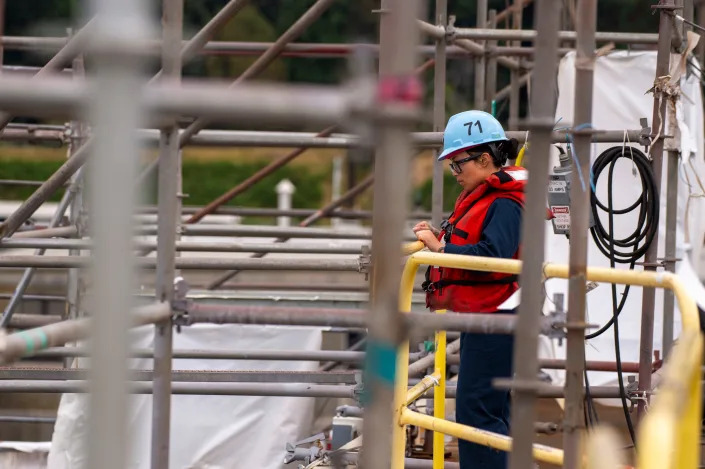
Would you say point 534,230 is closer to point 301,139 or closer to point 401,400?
point 401,400

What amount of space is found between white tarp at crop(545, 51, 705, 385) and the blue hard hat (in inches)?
98.4

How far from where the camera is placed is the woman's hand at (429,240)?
13.1ft

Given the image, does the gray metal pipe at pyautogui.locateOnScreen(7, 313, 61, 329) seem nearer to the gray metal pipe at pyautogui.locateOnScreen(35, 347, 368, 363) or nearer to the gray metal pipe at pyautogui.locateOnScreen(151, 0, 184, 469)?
the gray metal pipe at pyautogui.locateOnScreen(35, 347, 368, 363)

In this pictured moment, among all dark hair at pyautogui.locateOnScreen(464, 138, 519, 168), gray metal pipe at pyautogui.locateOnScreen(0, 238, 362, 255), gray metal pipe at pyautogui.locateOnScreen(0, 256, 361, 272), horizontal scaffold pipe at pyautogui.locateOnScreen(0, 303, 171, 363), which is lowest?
horizontal scaffold pipe at pyautogui.locateOnScreen(0, 303, 171, 363)

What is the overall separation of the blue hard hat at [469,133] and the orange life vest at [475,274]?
15 centimetres

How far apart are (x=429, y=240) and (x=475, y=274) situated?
22cm

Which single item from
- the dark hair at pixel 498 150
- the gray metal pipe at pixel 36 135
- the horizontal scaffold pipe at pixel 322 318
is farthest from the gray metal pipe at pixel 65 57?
A: the gray metal pipe at pixel 36 135

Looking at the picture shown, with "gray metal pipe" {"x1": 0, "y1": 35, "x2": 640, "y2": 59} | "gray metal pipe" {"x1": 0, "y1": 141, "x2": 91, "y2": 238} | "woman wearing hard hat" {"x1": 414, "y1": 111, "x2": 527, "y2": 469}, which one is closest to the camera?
"woman wearing hard hat" {"x1": 414, "y1": 111, "x2": 527, "y2": 469}

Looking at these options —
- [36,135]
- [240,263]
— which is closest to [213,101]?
[240,263]

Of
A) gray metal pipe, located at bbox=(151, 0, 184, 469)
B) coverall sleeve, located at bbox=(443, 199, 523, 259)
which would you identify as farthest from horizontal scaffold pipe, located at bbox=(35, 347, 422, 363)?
gray metal pipe, located at bbox=(151, 0, 184, 469)

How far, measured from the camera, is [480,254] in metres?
3.92

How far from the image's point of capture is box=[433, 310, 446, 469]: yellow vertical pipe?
3.96m

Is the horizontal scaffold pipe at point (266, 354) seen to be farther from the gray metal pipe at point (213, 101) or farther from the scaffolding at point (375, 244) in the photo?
the gray metal pipe at point (213, 101)

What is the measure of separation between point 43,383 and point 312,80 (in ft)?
77.3
